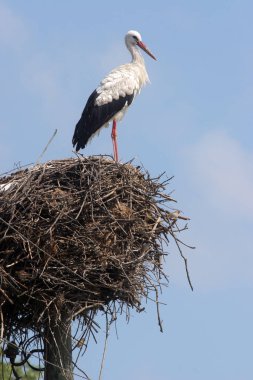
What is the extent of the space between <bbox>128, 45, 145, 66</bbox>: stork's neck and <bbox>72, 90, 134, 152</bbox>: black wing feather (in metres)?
0.82

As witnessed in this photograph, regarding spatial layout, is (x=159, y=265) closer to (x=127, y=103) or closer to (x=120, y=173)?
(x=120, y=173)

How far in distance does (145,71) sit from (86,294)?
5393 mm

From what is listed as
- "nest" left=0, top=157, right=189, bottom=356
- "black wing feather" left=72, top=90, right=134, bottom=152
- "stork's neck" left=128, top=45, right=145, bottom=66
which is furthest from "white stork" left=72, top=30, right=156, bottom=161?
"nest" left=0, top=157, right=189, bottom=356

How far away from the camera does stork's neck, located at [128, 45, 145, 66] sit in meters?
13.7

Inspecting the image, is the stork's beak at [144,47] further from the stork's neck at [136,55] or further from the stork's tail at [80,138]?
the stork's tail at [80,138]

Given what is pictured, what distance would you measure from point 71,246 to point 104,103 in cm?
424

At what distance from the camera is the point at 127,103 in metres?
13.0

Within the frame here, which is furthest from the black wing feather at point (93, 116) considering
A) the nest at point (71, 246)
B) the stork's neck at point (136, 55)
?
the nest at point (71, 246)

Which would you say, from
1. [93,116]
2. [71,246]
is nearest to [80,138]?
[93,116]

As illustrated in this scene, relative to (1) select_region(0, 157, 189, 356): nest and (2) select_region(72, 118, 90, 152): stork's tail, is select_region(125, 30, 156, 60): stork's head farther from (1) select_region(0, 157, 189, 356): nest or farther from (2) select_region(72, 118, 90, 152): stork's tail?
(1) select_region(0, 157, 189, 356): nest

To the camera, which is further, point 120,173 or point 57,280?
point 120,173

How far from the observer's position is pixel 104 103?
12.7m

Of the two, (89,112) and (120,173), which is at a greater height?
(89,112)

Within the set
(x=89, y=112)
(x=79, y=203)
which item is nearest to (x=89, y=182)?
(x=79, y=203)
